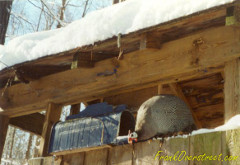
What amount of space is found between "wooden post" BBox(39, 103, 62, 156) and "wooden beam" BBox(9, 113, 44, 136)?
1236 millimetres

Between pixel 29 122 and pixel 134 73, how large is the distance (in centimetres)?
251

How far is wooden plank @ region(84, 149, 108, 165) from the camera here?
4309 millimetres

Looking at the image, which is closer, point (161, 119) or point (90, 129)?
point (161, 119)

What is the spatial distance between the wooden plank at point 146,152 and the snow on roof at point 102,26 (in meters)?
1.10

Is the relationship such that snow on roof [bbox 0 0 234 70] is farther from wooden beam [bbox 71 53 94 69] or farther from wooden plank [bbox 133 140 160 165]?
wooden plank [bbox 133 140 160 165]

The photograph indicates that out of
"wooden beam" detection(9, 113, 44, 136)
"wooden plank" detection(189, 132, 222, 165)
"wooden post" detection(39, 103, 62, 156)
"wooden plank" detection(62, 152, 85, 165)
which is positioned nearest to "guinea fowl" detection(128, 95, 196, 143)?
"wooden plank" detection(189, 132, 222, 165)

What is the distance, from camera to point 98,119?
4.61 m

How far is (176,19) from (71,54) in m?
1.55

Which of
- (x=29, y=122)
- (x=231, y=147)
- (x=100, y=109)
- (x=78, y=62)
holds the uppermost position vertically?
(x=78, y=62)

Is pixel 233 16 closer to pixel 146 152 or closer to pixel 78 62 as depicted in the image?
pixel 146 152

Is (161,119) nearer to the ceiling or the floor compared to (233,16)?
nearer to the floor

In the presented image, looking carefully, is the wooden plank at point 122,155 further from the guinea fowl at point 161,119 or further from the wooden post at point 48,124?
the wooden post at point 48,124

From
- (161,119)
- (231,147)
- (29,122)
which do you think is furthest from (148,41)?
(29,122)

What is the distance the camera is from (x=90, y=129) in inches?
181
